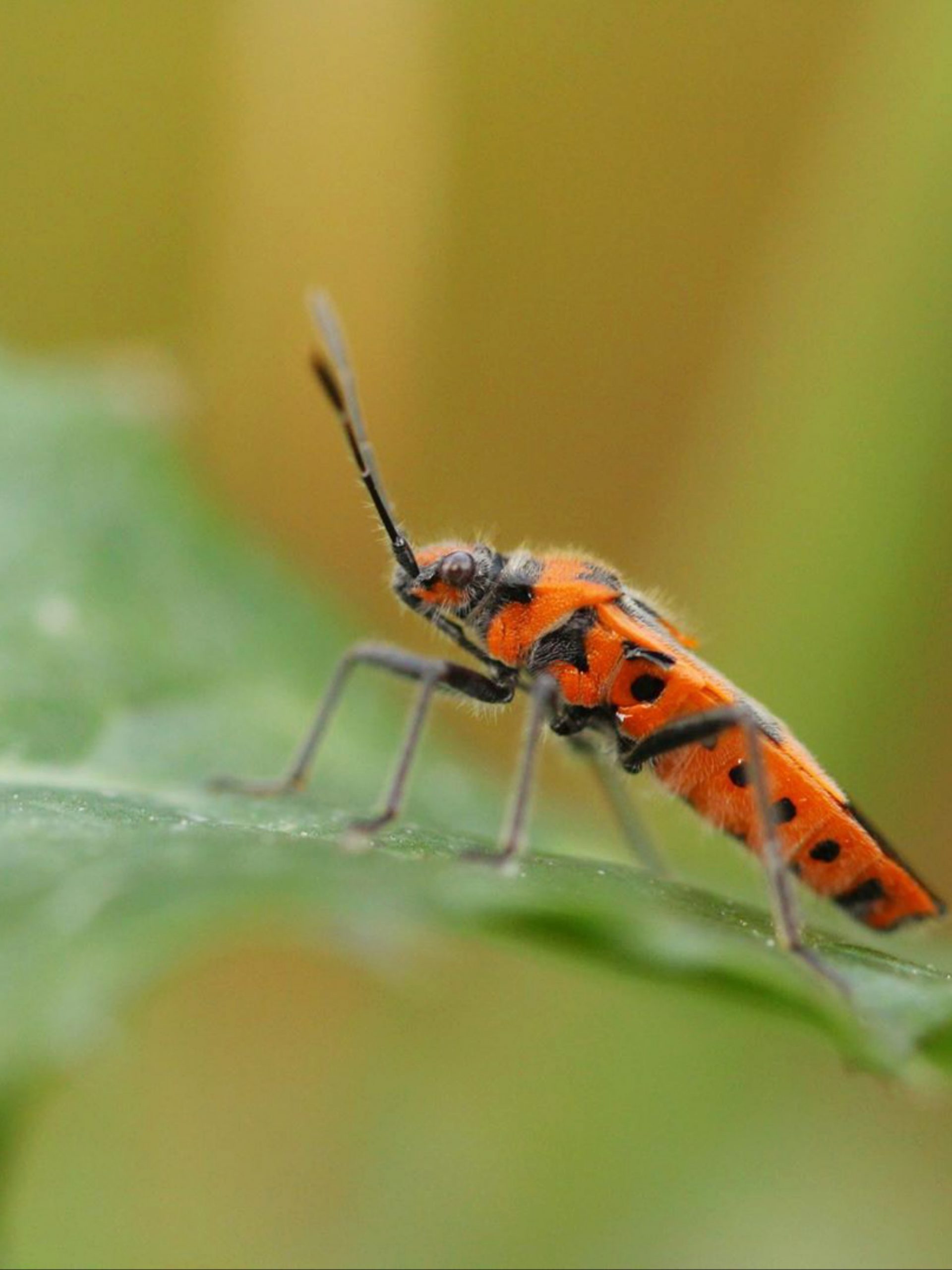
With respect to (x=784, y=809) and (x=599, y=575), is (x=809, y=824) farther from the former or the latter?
(x=599, y=575)

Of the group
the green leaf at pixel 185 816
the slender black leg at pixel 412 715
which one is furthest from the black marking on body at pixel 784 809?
the slender black leg at pixel 412 715

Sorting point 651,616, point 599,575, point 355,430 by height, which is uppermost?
point 355,430

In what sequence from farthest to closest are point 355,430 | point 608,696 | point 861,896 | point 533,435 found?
1. point 533,435
2. point 355,430
3. point 608,696
4. point 861,896

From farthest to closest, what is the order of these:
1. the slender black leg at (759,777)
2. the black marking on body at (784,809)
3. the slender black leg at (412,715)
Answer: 1. the black marking on body at (784,809)
2. the slender black leg at (412,715)
3. the slender black leg at (759,777)

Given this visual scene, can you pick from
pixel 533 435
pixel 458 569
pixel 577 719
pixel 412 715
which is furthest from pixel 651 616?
pixel 533 435

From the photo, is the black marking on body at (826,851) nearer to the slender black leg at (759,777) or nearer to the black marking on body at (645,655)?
the slender black leg at (759,777)

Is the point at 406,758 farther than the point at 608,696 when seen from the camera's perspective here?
No
